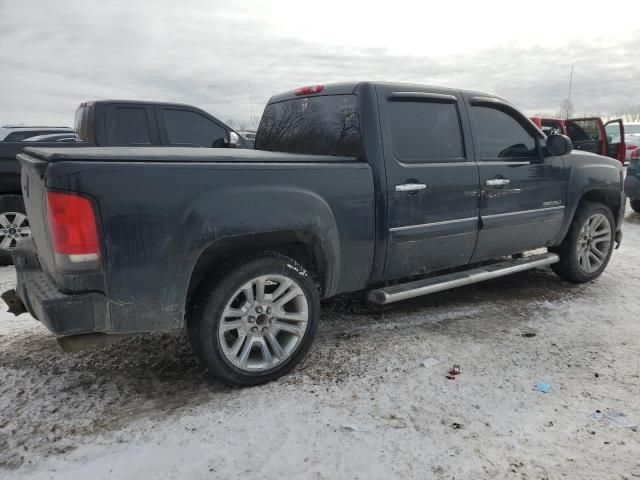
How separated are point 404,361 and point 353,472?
1.17 metres

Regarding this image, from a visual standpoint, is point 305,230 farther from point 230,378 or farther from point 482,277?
point 482,277

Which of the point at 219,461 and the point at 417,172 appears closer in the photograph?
the point at 219,461

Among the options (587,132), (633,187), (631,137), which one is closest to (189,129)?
(633,187)

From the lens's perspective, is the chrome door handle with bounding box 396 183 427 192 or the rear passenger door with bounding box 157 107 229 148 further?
the rear passenger door with bounding box 157 107 229 148

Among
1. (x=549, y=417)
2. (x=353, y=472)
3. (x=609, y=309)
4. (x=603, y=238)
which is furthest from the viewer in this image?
(x=603, y=238)

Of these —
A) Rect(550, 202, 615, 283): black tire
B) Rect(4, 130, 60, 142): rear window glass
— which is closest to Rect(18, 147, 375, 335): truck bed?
Rect(550, 202, 615, 283): black tire

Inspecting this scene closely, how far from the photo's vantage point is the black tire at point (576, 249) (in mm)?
4766

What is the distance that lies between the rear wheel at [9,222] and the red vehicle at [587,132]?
31.6 feet

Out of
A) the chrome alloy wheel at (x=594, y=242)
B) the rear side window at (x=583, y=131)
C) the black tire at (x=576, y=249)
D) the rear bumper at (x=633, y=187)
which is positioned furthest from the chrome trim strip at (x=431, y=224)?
the rear side window at (x=583, y=131)

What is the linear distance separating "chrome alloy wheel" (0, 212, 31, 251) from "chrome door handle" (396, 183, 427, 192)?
15.3 feet

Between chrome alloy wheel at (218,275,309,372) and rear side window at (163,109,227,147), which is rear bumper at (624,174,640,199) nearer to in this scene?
rear side window at (163,109,227,147)

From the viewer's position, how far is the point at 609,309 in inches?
169

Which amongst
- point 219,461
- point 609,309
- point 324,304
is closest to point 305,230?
point 219,461

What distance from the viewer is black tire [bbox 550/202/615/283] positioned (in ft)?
15.6
